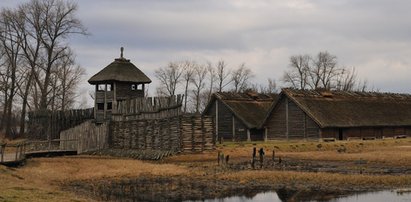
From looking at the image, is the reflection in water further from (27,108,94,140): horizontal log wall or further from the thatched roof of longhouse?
the thatched roof of longhouse

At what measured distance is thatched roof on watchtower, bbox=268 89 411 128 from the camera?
52656mm

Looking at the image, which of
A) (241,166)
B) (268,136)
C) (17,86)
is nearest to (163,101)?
(241,166)

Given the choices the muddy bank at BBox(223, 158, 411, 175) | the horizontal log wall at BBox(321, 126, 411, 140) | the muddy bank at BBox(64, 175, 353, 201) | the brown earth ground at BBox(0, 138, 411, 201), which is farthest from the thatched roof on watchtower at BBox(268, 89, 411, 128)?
the muddy bank at BBox(64, 175, 353, 201)

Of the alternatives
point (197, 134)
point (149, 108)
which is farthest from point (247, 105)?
point (197, 134)

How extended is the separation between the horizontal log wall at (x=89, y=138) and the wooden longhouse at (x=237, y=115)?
48.2ft

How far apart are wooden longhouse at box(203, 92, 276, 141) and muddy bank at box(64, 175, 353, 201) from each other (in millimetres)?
30379

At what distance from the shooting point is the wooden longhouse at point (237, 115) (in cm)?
5728

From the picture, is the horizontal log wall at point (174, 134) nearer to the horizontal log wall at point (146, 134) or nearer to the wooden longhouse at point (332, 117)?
the horizontal log wall at point (146, 134)

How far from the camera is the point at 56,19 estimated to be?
63.9m

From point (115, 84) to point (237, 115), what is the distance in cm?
1315

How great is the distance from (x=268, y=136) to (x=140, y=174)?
28522mm

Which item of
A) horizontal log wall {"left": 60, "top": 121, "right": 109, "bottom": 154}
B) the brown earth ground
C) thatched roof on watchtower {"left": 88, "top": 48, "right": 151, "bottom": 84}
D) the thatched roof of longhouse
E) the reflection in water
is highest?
thatched roof on watchtower {"left": 88, "top": 48, "right": 151, "bottom": 84}

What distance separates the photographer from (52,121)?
5419cm

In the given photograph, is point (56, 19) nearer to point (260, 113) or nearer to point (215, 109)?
point (215, 109)
